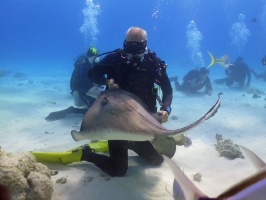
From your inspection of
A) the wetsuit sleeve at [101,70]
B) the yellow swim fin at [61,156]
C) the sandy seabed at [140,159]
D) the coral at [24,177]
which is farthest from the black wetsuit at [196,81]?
the coral at [24,177]

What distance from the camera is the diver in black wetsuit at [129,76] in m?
3.98

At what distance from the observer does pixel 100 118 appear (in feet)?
9.70

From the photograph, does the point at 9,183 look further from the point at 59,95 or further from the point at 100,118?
the point at 59,95

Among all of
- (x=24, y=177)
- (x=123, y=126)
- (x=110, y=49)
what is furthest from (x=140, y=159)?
(x=110, y=49)

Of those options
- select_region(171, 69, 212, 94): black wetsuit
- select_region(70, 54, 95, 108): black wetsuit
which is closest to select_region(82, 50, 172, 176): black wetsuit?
select_region(70, 54, 95, 108): black wetsuit

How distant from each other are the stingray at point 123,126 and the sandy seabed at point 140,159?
1035mm

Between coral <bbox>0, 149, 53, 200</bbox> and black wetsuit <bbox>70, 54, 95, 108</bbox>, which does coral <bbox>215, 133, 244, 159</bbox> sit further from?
black wetsuit <bbox>70, 54, 95, 108</bbox>

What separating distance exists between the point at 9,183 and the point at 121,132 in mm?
1330

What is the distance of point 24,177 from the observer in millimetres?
2943

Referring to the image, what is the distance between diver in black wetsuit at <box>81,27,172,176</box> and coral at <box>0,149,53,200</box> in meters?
1.05

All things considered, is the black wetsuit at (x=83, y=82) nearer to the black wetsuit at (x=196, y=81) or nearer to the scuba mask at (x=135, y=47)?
the scuba mask at (x=135, y=47)

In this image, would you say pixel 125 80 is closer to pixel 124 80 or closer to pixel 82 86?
pixel 124 80

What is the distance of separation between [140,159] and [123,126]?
215 centimetres

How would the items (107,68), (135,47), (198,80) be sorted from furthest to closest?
1. (198,80)
2. (107,68)
3. (135,47)
